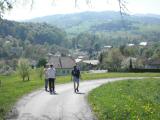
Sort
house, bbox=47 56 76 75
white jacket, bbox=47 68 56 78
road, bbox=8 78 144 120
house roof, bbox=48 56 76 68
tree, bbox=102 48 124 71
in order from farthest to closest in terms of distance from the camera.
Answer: tree, bbox=102 48 124 71 → house, bbox=47 56 76 75 → house roof, bbox=48 56 76 68 → white jacket, bbox=47 68 56 78 → road, bbox=8 78 144 120

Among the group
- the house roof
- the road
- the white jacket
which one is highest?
the house roof

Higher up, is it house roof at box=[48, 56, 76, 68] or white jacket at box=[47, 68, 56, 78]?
house roof at box=[48, 56, 76, 68]

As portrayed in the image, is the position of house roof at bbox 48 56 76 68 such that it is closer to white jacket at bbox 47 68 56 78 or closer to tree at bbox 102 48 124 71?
tree at bbox 102 48 124 71

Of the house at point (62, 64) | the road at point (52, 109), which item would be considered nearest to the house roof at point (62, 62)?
the house at point (62, 64)

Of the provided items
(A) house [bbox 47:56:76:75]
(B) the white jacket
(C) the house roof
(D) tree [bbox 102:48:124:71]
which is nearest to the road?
(B) the white jacket

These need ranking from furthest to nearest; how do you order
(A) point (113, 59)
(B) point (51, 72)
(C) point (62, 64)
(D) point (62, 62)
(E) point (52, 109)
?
(A) point (113, 59) → (D) point (62, 62) → (C) point (62, 64) → (B) point (51, 72) → (E) point (52, 109)

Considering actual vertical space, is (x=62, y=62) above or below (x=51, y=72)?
above

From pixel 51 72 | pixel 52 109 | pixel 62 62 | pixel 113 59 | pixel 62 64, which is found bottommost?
pixel 52 109

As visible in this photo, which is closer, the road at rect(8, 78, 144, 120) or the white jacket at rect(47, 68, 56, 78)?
the road at rect(8, 78, 144, 120)

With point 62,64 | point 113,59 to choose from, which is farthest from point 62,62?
point 113,59

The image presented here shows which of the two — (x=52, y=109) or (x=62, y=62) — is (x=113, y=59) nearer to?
(x=62, y=62)

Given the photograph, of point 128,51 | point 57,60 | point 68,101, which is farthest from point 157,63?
point 68,101

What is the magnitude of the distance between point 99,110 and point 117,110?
106cm

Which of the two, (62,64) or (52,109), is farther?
(62,64)
